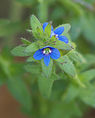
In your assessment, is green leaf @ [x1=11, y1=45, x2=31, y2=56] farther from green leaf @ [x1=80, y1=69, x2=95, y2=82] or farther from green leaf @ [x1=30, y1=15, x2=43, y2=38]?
green leaf @ [x1=80, y1=69, x2=95, y2=82]

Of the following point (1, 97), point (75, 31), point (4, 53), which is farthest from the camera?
point (1, 97)

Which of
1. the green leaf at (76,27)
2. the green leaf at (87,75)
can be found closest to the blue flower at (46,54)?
the green leaf at (87,75)

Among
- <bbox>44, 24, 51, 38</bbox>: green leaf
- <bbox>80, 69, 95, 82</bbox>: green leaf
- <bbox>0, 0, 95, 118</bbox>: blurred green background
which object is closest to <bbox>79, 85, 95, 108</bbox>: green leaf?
<bbox>80, 69, 95, 82</bbox>: green leaf

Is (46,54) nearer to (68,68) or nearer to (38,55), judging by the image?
(38,55)

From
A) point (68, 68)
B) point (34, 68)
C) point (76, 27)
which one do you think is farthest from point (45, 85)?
point (76, 27)

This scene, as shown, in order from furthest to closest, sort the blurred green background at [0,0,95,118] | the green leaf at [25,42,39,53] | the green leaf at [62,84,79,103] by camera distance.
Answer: the blurred green background at [0,0,95,118] < the green leaf at [62,84,79,103] < the green leaf at [25,42,39,53]

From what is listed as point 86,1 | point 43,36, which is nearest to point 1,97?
point 86,1

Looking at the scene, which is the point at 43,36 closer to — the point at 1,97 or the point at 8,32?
the point at 8,32

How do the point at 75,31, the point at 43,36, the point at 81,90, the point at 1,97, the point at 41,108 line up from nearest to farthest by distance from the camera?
1. the point at 43,36
2. the point at 81,90
3. the point at 75,31
4. the point at 41,108
5. the point at 1,97
